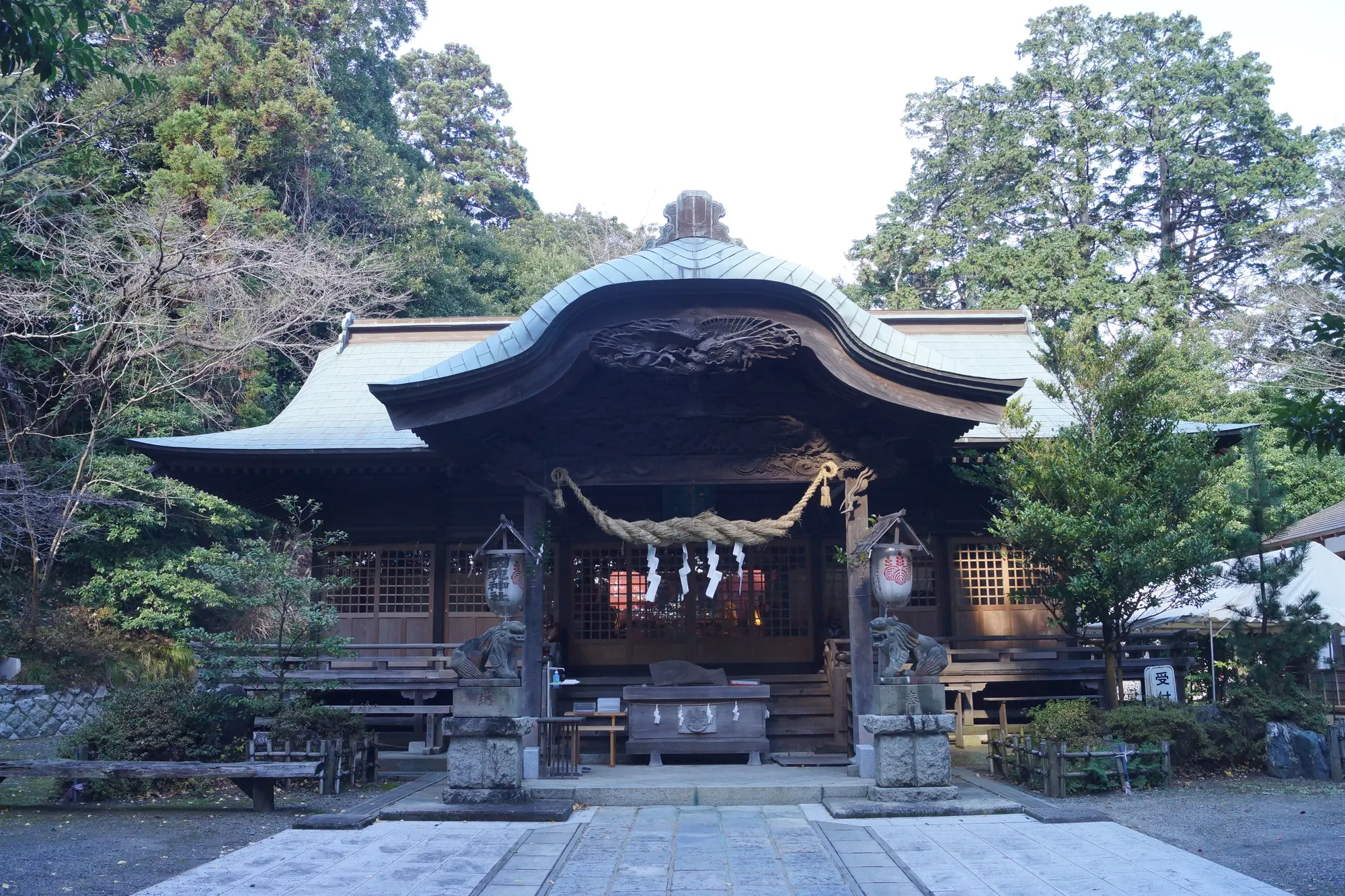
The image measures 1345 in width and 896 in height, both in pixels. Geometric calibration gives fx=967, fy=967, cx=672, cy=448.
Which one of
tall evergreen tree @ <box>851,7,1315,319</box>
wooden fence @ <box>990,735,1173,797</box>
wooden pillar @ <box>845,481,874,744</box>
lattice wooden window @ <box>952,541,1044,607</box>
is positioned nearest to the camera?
wooden fence @ <box>990,735,1173,797</box>

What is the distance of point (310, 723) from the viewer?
10086mm

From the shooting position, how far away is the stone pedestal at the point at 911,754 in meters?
8.95

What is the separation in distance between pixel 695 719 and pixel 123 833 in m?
5.78

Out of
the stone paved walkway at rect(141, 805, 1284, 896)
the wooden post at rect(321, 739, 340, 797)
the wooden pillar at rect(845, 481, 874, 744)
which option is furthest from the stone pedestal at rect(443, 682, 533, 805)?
the wooden pillar at rect(845, 481, 874, 744)

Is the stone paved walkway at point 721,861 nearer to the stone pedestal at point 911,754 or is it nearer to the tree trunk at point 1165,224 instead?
the stone pedestal at point 911,754

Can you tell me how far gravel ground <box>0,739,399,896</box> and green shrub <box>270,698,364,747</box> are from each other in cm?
59

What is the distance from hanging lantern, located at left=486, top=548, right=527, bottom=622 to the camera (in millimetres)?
9508

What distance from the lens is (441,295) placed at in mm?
29656

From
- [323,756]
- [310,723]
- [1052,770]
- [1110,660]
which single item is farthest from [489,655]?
[1110,660]

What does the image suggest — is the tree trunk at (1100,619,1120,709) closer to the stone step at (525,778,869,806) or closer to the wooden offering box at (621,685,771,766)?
the stone step at (525,778,869,806)

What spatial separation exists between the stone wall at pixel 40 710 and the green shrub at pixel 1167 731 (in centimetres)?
1589

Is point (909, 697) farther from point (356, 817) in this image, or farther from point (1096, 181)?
point (1096, 181)

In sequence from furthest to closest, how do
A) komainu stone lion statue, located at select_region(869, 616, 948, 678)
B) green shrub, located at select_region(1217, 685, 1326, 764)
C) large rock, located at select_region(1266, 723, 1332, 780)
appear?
green shrub, located at select_region(1217, 685, 1326, 764) < large rock, located at select_region(1266, 723, 1332, 780) < komainu stone lion statue, located at select_region(869, 616, 948, 678)

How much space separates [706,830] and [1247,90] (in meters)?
31.9
